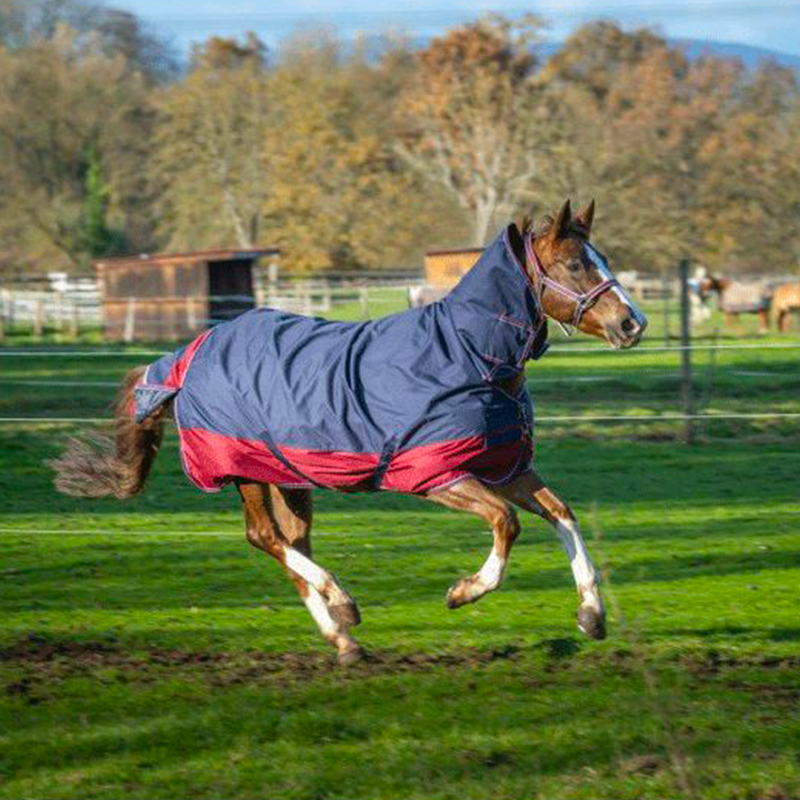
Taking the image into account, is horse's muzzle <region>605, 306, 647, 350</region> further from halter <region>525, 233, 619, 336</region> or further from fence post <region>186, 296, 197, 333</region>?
fence post <region>186, 296, 197, 333</region>

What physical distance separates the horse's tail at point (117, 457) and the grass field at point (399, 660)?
615 millimetres

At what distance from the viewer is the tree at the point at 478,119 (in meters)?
53.4

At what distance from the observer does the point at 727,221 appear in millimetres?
55031

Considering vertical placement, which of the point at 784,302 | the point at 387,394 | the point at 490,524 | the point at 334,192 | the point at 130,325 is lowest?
the point at 130,325

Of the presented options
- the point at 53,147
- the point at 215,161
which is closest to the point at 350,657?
the point at 215,161

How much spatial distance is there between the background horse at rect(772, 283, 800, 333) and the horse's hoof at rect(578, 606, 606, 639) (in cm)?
2931

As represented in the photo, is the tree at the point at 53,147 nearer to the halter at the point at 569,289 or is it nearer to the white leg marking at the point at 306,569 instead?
the white leg marking at the point at 306,569

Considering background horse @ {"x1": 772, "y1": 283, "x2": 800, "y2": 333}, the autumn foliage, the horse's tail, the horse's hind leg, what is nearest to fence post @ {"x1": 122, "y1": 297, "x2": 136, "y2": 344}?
background horse @ {"x1": 772, "y1": 283, "x2": 800, "y2": 333}

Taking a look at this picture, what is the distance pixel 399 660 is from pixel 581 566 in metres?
0.86

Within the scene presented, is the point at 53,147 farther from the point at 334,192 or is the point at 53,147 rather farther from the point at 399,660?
the point at 399,660

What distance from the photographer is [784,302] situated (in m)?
Result: 35.4

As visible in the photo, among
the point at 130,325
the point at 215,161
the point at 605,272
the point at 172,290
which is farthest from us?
the point at 215,161

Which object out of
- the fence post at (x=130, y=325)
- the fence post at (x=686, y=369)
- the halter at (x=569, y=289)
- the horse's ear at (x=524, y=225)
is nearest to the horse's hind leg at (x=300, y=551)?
the halter at (x=569, y=289)

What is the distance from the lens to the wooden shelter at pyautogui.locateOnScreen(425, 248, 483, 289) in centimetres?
4209
